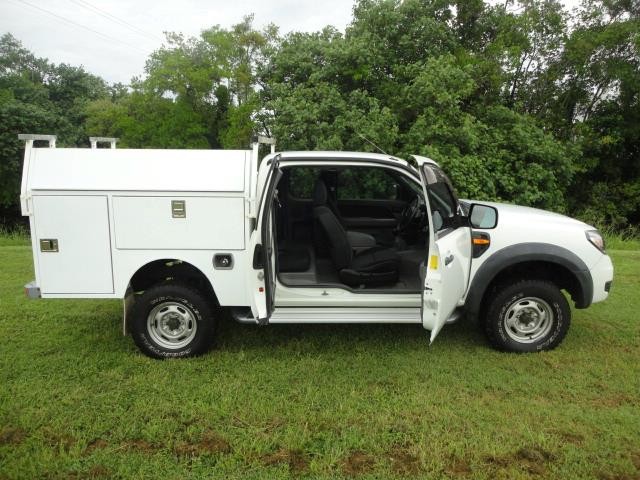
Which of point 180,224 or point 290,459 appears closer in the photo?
point 290,459

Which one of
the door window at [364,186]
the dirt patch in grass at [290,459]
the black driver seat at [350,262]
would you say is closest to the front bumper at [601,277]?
the black driver seat at [350,262]

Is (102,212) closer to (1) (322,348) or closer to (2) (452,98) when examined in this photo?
(1) (322,348)

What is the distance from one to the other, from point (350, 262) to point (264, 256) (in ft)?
3.13

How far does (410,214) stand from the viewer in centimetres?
575

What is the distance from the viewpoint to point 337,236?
4.59 meters

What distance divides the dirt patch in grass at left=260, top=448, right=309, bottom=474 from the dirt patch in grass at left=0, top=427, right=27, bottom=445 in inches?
61.9

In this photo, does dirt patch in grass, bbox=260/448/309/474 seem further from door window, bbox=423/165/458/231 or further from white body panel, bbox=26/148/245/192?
door window, bbox=423/165/458/231

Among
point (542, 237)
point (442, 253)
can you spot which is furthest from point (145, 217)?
point (542, 237)

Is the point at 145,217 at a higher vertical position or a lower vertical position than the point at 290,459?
higher

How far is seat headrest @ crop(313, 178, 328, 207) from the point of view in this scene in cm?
506

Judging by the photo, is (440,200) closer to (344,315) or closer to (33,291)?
(344,315)

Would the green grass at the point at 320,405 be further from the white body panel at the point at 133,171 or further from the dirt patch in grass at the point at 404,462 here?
the white body panel at the point at 133,171

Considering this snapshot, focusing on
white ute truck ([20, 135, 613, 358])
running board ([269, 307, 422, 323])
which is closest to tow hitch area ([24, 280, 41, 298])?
white ute truck ([20, 135, 613, 358])

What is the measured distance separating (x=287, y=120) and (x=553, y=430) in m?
12.3
